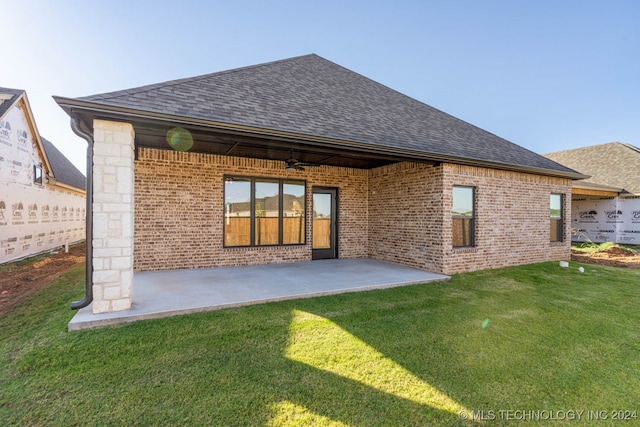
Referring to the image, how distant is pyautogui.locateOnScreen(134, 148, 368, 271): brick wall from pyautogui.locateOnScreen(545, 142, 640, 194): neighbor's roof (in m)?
15.5

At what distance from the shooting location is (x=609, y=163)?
1669 cm

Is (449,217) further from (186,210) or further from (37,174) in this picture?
(37,174)

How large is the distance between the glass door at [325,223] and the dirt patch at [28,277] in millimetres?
6246

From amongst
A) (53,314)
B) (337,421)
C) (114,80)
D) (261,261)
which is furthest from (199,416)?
(114,80)

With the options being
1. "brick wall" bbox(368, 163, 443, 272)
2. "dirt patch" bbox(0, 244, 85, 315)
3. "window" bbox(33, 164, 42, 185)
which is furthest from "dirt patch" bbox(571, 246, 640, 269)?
"window" bbox(33, 164, 42, 185)

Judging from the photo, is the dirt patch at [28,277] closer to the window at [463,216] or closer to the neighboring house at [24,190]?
the neighboring house at [24,190]

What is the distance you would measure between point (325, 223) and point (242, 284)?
3831 millimetres

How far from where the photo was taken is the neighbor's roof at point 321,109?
4.44 m

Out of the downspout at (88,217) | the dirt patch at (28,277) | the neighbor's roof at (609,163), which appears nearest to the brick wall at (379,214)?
the dirt patch at (28,277)

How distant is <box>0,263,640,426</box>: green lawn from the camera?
2.21 metres

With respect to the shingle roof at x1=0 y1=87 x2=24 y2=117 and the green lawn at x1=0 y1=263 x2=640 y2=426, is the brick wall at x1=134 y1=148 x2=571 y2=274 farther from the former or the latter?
the shingle roof at x1=0 y1=87 x2=24 y2=117

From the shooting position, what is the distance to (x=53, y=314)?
420 cm

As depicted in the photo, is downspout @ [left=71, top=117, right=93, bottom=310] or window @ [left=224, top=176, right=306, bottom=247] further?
window @ [left=224, top=176, right=306, bottom=247]

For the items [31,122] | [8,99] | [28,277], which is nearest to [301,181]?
[28,277]
